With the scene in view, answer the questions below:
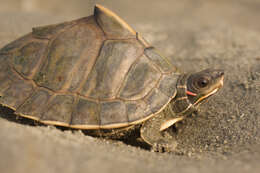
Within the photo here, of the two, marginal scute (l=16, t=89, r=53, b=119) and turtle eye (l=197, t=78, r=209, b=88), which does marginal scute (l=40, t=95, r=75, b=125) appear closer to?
marginal scute (l=16, t=89, r=53, b=119)

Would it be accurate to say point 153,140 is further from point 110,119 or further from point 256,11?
point 256,11

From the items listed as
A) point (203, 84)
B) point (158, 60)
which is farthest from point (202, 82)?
point (158, 60)

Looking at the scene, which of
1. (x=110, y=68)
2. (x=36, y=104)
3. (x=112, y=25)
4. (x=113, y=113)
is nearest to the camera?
(x=113, y=113)

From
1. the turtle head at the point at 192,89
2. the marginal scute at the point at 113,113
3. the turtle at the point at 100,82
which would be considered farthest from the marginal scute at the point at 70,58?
the turtle head at the point at 192,89

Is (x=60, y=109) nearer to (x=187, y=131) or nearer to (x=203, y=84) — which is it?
(x=187, y=131)

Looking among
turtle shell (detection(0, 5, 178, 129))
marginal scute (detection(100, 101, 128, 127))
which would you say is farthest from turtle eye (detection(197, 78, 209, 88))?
marginal scute (detection(100, 101, 128, 127))

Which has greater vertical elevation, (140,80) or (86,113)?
(140,80)
